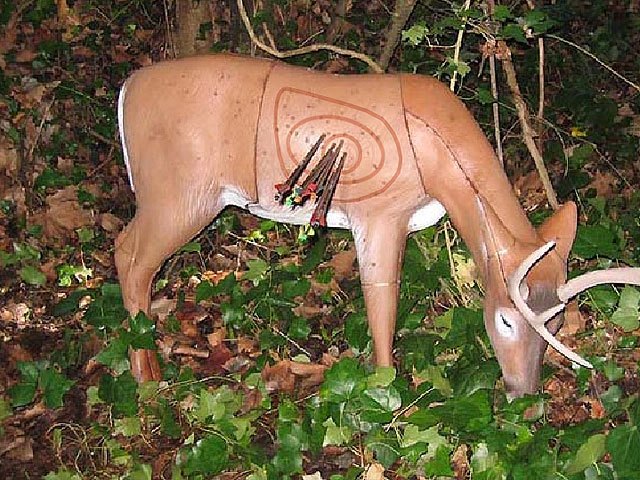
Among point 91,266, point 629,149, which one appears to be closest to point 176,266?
point 91,266

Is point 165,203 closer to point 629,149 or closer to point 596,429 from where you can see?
point 596,429

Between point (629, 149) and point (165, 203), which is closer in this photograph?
point (165, 203)

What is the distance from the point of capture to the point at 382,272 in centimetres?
231

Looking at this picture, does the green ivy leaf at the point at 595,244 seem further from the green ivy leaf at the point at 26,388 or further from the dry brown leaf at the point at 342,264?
the green ivy leaf at the point at 26,388

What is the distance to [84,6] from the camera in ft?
16.7

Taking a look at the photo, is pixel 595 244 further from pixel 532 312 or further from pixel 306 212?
pixel 306 212

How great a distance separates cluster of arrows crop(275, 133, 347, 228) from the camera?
223 centimetres

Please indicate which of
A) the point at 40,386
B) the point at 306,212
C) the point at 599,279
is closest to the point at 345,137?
the point at 306,212

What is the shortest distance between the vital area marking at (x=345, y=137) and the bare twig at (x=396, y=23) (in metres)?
0.95

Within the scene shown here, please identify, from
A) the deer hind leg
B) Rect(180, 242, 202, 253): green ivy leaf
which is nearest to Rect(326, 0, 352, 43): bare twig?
Rect(180, 242, 202, 253): green ivy leaf

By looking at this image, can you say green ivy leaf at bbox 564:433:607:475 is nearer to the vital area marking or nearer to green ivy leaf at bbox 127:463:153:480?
the vital area marking

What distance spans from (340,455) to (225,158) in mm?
894

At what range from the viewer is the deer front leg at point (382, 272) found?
230 centimetres

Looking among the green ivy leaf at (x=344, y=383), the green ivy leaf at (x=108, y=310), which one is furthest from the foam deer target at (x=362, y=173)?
the green ivy leaf at (x=108, y=310)
